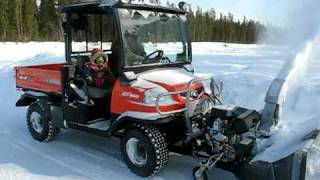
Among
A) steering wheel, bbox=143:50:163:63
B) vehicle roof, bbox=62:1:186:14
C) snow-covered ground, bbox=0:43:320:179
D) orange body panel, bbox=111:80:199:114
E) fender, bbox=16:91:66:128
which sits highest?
vehicle roof, bbox=62:1:186:14

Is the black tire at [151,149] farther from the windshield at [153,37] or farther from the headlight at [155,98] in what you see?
the windshield at [153,37]

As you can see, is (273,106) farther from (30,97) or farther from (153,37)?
(30,97)

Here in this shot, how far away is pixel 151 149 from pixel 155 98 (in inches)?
25.6

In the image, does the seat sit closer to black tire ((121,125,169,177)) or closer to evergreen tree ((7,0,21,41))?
black tire ((121,125,169,177))

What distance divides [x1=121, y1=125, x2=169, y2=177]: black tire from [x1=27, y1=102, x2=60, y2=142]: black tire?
2110mm

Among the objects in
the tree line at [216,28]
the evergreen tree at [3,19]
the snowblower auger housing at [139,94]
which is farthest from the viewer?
the tree line at [216,28]

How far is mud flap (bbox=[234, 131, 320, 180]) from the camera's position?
4680 millimetres

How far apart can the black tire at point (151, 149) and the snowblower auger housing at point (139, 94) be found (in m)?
0.01

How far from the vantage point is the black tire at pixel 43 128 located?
7.67 metres

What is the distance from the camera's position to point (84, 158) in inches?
269

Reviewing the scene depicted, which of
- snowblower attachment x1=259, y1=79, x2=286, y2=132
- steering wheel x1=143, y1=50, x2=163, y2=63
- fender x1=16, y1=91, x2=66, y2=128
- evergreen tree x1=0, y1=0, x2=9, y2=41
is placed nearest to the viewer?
snowblower attachment x1=259, y1=79, x2=286, y2=132

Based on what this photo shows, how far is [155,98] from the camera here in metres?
5.92

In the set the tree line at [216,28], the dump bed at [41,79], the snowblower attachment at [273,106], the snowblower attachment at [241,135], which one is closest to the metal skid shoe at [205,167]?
the snowblower attachment at [241,135]

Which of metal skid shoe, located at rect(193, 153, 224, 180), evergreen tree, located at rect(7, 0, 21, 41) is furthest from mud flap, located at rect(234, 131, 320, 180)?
evergreen tree, located at rect(7, 0, 21, 41)
